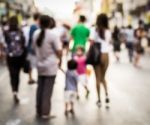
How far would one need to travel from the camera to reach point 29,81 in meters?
17.6

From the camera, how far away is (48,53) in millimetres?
10992

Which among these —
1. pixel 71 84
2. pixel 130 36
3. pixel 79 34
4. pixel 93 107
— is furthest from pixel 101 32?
pixel 130 36

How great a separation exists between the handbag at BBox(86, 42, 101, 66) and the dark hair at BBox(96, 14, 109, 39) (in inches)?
9.1

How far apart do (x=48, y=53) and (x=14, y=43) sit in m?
2.34

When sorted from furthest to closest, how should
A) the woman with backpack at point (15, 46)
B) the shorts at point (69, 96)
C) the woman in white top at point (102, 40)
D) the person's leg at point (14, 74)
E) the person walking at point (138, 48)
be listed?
the person walking at point (138, 48)
the person's leg at point (14, 74)
the woman with backpack at point (15, 46)
the woman in white top at point (102, 40)
the shorts at point (69, 96)

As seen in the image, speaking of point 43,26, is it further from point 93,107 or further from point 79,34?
point 79,34

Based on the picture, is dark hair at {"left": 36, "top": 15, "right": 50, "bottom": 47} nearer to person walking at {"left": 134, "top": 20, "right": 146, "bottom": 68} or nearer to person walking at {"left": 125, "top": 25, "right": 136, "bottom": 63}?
person walking at {"left": 134, "top": 20, "right": 146, "bottom": 68}

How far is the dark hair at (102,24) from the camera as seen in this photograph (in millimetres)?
12134

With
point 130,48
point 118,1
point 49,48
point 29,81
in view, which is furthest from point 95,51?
point 118,1

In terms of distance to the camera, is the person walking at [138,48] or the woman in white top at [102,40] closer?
the woman in white top at [102,40]

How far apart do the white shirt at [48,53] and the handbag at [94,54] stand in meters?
1.27

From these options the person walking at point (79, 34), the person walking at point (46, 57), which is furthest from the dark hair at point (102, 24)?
the person walking at point (79, 34)

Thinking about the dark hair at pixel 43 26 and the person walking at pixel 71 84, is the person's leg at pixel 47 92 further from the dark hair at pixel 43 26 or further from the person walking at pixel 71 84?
the dark hair at pixel 43 26

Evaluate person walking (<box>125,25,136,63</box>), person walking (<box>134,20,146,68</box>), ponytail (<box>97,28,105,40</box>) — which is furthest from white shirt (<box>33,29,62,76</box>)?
person walking (<box>125,25,136,63</box>)
